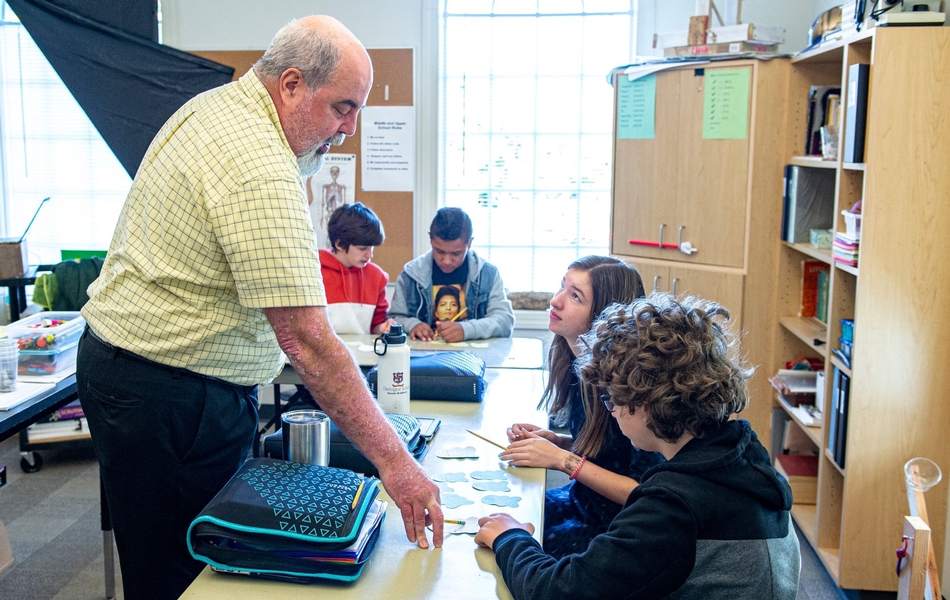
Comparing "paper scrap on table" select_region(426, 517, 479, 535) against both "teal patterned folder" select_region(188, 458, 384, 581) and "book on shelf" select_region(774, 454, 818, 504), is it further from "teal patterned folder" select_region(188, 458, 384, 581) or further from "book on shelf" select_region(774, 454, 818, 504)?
"book on shelf" select_region(774, 454, 818, 504)

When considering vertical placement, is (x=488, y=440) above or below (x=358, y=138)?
below

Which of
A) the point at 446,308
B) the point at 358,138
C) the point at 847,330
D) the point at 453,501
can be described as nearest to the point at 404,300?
the point at 446,308

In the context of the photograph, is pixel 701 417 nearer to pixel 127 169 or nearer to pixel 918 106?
pixel 918 106

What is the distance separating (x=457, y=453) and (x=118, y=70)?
3243 mm

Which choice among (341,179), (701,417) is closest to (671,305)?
(701,417)

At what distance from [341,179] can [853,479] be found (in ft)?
9.43

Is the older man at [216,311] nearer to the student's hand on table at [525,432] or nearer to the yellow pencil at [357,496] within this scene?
the yellow pencil at [357,496]

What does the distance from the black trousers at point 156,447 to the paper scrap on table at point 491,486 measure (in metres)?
0.48

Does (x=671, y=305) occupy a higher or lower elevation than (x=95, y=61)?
lower

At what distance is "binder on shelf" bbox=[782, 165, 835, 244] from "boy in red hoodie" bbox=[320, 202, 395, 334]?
5.40 ft

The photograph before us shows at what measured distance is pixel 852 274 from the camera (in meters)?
2.77

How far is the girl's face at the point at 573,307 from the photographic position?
2037 millimetres

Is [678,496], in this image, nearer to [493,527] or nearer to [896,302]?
[493,527]

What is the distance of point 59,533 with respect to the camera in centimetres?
322
